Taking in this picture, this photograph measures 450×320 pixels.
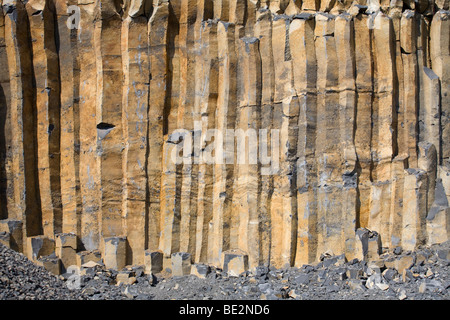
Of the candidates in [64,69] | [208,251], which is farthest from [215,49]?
[208,251]

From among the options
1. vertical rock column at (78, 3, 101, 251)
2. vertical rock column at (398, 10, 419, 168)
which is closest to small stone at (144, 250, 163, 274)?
vertical rock column at (78, 3, 101, 251)

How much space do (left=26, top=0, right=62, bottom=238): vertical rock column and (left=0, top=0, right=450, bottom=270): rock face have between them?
1.0 inches

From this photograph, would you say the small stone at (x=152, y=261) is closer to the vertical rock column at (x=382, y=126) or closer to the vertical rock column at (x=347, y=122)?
the vertical rock column at (x=347, y=122)

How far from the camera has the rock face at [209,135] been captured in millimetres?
11164

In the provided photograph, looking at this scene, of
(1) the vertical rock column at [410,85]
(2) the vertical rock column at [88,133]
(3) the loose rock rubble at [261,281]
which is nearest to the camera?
(3) the loose rock rubble at [261,281]

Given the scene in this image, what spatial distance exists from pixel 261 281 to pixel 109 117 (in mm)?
3744

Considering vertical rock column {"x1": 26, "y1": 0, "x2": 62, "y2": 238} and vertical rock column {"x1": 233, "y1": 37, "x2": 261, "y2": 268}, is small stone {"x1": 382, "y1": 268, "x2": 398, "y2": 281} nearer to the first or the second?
vertical rock column {"x1": 233, "y1": 37, "x2": 261, "y2": 268}

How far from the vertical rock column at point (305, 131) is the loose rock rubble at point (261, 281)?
409 millimetres

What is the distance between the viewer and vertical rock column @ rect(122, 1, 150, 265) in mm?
11172

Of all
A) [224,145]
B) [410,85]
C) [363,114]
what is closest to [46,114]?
[224,145]

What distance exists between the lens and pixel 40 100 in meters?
11.6

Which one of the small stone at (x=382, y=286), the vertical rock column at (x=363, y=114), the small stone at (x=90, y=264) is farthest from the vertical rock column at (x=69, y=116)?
the small stone at (x=382, y=286)

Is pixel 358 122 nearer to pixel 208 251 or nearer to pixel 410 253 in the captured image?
pixel 410 253

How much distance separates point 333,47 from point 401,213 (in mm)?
3041
